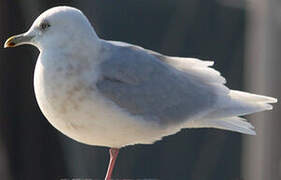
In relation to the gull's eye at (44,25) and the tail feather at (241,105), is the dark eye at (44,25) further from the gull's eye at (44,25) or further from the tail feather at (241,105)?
the tail feather at (241,105)

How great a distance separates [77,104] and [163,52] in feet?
13.4

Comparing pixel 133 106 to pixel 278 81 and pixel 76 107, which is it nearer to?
pixel 76 107

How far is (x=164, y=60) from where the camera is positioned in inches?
184

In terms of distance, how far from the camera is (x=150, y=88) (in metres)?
4.48

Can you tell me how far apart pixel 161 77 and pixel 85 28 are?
0.47 meters

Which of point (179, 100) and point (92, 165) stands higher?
point (179, 100)

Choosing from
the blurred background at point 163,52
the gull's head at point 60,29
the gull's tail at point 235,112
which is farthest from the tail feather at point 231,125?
the blurred background at point 163,52

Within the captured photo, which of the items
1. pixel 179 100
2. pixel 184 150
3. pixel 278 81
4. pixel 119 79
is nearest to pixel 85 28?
pixel 119 79

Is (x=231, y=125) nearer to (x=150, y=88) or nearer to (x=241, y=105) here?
(x=241, y=105)

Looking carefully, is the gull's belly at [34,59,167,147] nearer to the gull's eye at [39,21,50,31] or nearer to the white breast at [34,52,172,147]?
the white breast at [34,52,172,147]

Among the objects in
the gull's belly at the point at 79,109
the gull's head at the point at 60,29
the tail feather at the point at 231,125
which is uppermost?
the gull's head at the point at 60,29

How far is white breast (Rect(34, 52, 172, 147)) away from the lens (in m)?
4.14

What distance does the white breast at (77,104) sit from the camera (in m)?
4.14

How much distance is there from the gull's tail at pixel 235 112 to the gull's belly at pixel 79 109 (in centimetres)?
53
